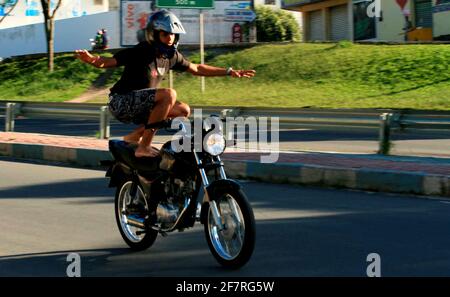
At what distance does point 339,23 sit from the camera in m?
40.8

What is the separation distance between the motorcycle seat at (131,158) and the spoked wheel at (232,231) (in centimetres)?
72

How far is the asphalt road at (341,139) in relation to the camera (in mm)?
13586

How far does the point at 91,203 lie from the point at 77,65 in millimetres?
28352

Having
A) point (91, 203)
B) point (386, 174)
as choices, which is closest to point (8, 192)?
point (91, 203)

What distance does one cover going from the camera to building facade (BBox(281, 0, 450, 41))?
33.0m

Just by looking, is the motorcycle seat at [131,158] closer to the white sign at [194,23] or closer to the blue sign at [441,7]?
the blue sign at [441,7]

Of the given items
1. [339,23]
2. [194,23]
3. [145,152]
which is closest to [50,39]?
[194,23]

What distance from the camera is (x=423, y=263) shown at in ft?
19.0

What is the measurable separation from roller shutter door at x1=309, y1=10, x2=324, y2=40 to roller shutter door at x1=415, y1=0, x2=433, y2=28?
8251mm

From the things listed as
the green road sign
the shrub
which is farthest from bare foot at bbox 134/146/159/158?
the shrub

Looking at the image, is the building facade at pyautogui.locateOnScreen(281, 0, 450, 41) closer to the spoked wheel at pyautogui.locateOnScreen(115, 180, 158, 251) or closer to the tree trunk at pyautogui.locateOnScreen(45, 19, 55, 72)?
the tree trunk at pyautogui.locateOnScreen(45, 19, 55, 72)

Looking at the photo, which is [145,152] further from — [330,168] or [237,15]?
[237,15]
